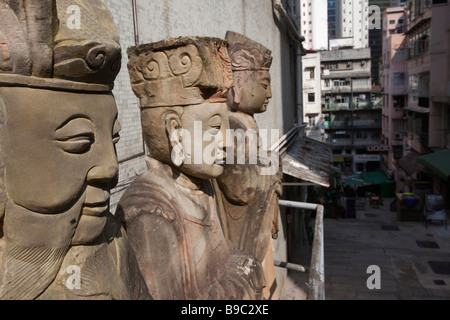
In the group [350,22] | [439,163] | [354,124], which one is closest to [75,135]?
[439,163]

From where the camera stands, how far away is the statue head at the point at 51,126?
1.36m

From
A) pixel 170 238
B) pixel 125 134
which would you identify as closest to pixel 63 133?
pixel 170 238

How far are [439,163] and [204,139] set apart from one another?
545 inches

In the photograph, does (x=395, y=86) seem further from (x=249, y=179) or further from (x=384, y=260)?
(x=249, y=179)

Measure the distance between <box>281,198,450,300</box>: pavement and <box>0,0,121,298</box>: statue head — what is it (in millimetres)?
6493

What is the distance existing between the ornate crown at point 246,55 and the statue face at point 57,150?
84.2 inches

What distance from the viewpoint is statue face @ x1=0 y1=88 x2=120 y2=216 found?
137 cm

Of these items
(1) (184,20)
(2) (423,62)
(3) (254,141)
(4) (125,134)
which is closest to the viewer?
(4) (125,134)

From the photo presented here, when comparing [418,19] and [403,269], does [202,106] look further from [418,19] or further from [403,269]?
[418,19]

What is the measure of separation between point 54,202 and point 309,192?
1539cm

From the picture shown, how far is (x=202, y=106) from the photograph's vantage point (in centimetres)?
235

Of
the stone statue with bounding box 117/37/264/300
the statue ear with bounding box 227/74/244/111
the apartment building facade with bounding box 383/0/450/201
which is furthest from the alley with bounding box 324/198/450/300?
the stone statue with bounding box 117/37/264/300

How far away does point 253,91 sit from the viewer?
3648 mm

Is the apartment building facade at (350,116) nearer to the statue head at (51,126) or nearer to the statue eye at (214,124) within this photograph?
the statue eye at (214,124)
